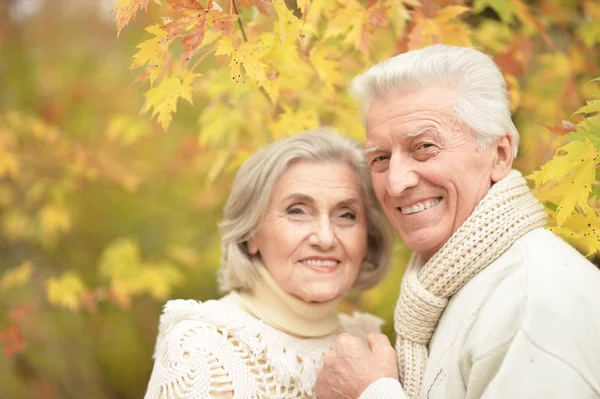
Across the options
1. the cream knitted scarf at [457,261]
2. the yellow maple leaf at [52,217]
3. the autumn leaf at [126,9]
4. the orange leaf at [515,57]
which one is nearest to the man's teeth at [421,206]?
the cream knitted scarf at [457,261]

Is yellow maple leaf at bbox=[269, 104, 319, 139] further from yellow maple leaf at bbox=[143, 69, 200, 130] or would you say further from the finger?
the finger

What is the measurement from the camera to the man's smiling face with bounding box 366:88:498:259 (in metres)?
2.22

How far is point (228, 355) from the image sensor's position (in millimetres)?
2420

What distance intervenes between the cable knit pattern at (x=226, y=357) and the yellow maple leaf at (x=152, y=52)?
0.93 metres

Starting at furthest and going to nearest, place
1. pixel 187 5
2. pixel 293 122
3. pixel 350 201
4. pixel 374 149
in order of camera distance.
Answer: pixel 293 122, pixel 350 201, pixel 374 149, pixel 187 5

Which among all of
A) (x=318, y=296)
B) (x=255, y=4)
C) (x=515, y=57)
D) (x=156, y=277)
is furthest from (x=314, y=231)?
(x=156, y=277)

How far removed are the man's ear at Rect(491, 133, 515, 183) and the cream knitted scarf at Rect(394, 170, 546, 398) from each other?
3 centimetres

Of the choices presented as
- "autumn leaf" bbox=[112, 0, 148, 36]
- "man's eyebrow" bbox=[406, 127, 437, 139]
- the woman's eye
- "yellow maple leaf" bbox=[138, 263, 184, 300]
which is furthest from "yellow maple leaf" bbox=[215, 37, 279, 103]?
"yellow maple leaf" bbox=[138, 263, 184, 300]

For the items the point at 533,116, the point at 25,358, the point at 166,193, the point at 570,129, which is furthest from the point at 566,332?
the point at 25,358

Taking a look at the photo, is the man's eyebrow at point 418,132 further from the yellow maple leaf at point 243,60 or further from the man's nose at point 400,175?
the yellow maple leaf at point 243,60

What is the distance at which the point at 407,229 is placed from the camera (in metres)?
2.35

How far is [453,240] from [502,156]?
38 centimetres

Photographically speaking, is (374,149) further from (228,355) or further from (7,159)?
(7,159)

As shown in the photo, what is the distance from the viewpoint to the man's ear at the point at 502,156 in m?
2.26
